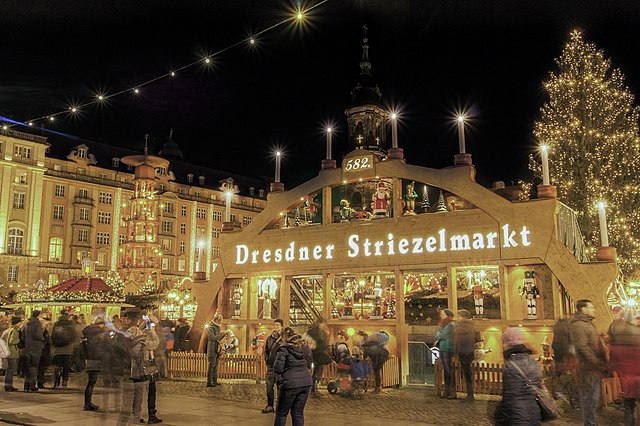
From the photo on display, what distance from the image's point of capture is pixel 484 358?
45.7 feet

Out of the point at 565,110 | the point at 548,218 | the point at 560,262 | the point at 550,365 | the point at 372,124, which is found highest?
the point at 372,124

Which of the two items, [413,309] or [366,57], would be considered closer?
[413,309]

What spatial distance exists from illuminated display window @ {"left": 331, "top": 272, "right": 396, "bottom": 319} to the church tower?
121 feet

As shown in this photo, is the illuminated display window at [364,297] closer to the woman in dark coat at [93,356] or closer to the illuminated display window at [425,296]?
the illuminated display window at [425,296]

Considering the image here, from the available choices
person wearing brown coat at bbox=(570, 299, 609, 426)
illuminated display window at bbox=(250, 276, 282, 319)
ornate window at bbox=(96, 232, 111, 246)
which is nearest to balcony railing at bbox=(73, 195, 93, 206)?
ornate window at bbox=(96, 232, 111, 246)

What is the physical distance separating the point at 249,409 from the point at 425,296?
6955 mm

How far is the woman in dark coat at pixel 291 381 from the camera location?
297 inches

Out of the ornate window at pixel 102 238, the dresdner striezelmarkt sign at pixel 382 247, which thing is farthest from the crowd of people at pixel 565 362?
the ornate window at pixel 102 238

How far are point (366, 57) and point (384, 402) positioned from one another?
50.8 metres

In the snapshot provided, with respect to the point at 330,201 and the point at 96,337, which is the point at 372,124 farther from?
the point at 96,337

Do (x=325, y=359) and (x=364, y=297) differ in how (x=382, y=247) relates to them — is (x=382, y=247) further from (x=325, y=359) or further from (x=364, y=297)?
(x=325, y=359)

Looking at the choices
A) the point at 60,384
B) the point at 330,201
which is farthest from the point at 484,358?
the point at 60,384

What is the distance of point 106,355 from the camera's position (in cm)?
962

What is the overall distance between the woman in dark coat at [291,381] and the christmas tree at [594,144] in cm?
2276
